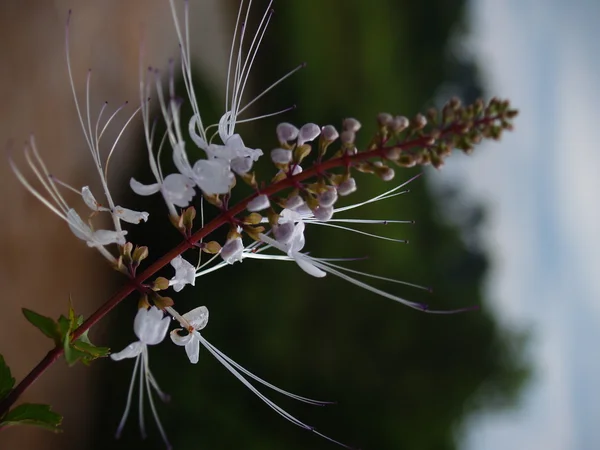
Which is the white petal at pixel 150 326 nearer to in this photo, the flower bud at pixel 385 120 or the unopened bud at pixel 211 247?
the unopened bud at pixel 211 247

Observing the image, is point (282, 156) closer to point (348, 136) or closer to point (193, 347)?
point (348, 136)

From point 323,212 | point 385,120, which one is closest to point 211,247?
point 323,212

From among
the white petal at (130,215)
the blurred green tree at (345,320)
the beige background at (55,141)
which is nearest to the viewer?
the white petal at (130,215)

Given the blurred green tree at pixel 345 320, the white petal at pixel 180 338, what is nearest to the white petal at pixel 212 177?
the white petal at pixel 180 338

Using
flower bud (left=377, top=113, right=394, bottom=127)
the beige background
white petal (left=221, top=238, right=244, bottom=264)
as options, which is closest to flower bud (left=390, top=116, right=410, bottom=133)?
flower bud (left=377, top=113, right=394, bottom=127)

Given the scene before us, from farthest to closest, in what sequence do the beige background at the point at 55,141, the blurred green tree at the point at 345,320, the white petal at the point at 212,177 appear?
1. the blurred green tree at the point at 345,320
2. the beige background at the point at 55,141
3. the white petal at the point at 212,177

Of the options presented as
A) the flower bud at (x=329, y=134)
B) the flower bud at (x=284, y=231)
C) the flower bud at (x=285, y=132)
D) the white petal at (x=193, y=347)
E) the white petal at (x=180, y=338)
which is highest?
the flower bud at (x=285, y=132)

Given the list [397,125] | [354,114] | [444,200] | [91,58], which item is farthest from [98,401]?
[397,125]

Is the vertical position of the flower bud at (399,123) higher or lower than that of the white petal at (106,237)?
higher
